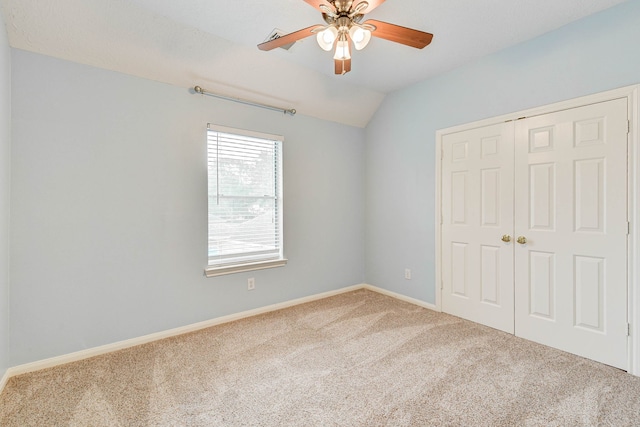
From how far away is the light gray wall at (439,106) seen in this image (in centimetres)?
222

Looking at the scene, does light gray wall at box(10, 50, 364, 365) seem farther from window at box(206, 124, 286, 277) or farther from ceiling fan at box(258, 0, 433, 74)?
ceiling fan at box(258, 0, 433, 74)

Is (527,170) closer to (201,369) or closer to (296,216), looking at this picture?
(296,216)

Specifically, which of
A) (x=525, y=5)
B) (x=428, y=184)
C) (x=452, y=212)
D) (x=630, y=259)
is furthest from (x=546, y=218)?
(x=525, y=5)

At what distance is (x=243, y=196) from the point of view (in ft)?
10.4

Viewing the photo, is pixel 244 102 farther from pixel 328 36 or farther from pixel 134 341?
pixel 134 341

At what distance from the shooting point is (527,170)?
264cm

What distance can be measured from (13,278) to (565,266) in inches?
167

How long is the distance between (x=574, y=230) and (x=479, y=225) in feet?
2.49

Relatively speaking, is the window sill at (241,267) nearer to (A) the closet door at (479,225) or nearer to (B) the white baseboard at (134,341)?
(B) the white baseboard at (134,341)

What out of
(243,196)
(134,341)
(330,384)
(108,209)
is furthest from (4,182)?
(330,384)

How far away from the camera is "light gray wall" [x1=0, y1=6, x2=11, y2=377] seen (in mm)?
1913

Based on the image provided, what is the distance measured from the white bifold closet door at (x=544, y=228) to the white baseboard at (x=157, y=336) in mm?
793

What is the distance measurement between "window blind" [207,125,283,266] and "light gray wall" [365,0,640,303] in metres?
1.43

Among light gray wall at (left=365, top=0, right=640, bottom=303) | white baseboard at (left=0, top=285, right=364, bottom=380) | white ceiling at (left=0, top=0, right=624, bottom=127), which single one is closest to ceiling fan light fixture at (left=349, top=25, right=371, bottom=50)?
white ceiling at (left=0, top=0, right=624, bottom=127)
